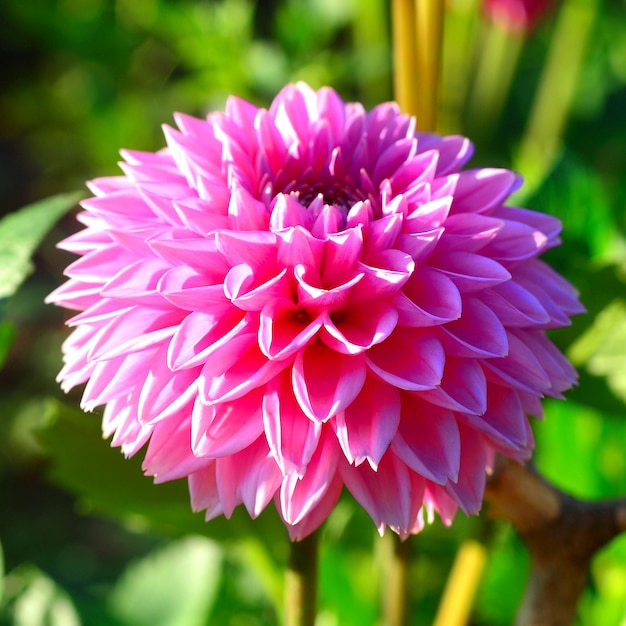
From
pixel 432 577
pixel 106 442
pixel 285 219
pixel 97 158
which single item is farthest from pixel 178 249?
pixel 97 158

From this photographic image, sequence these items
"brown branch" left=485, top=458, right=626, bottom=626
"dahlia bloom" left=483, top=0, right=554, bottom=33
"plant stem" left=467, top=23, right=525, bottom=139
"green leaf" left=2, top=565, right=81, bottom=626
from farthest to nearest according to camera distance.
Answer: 1. "plant stem" left=467, top=23, right=525, bottom=139
2. "dahlia bloom" left=483, top=0, right=554, bottom=33
3. "green leaf" left=2, top=565, right=81, bottom=626
4. "brown branch" left=485, top=458, right=626, bottom=626

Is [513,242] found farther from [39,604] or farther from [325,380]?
[39,604]

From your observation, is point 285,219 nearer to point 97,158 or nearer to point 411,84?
point 411,84

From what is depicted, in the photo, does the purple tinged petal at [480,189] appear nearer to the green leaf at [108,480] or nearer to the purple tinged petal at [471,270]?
the purple tinged petal at [471,270]

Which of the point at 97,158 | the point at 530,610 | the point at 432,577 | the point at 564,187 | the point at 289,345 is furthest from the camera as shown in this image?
the point at 97,158

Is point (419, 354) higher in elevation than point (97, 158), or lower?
higher

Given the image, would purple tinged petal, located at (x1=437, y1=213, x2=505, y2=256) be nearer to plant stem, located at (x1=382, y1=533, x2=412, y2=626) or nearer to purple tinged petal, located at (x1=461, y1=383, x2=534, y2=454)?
purple tinged petal, located at (x1=461, y1=383, x2=534, y2=454)

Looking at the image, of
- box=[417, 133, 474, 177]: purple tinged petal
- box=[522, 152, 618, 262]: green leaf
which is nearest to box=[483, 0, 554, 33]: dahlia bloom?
box=[522, 152, 618, 262]: green leaf
